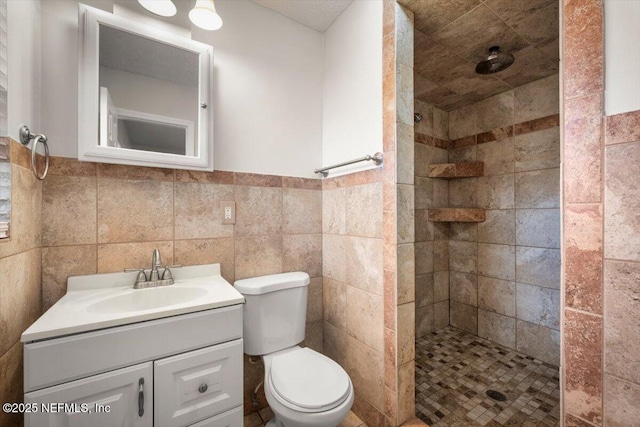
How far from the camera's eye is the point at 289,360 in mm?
1373

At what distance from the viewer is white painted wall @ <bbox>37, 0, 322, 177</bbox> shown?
1.56 m

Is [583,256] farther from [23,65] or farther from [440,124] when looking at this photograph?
[440,124]

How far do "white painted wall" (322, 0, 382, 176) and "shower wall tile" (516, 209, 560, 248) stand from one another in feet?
5.33

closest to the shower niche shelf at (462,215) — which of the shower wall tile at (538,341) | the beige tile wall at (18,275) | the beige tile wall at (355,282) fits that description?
the shower wall tile at (538,341)

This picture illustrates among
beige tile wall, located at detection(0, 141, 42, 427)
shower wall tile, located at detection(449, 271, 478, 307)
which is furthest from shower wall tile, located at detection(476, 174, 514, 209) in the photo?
beige tile wall, located at detection(0, 141, 42, 427)

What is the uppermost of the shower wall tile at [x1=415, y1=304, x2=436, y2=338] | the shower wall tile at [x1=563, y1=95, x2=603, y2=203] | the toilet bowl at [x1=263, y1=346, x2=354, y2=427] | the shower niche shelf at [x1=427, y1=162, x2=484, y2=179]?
the shower niche shelf at [x1=427, y1=162, x2=484, y2=179]

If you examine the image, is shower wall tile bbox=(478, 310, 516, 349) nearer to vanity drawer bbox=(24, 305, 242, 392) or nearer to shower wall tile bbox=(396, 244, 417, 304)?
shower wall tile bbox=(396, 244, 417, 304)

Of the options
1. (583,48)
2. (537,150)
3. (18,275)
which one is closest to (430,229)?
(537,150)

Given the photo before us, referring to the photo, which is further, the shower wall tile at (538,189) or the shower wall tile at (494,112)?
the shower wall tile at (494,112)

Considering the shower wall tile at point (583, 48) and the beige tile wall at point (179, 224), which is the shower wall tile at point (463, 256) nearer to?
the beige tile wall at point (179, 224)

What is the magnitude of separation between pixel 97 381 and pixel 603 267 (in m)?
1.63

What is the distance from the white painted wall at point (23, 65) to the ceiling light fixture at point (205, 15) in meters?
0.62

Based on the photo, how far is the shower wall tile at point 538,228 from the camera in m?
2.04

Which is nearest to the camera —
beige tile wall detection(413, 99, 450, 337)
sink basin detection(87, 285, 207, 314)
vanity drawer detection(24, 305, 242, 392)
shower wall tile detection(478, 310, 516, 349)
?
vanity drawer detection(24, 305, 242, 392)
